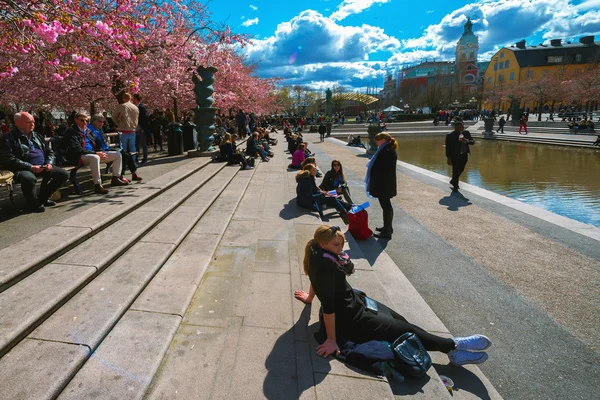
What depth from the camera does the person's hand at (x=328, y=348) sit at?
2676 millimetres

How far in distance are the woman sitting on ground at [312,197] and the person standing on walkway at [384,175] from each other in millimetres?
1034

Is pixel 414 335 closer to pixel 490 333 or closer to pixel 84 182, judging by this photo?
pixel 490 333

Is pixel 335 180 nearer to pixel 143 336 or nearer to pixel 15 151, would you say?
pixel 143 336

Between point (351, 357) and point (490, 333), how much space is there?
5.54ft

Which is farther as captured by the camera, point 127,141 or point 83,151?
point 127,141

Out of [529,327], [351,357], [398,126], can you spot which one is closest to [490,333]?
[529,327]

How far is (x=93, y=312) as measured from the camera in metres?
2.81

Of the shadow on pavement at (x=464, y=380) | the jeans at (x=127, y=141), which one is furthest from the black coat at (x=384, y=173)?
the jeans at (x=127, y=141)

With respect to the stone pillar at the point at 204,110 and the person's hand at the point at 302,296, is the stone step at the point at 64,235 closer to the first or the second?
the person's hand at the point at 302,296

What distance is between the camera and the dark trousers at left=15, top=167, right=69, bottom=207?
4.76 meters

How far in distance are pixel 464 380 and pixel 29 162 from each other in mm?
6255

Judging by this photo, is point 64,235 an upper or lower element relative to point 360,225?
upper

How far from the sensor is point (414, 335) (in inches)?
109

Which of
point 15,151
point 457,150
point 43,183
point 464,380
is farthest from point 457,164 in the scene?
point 15,151
